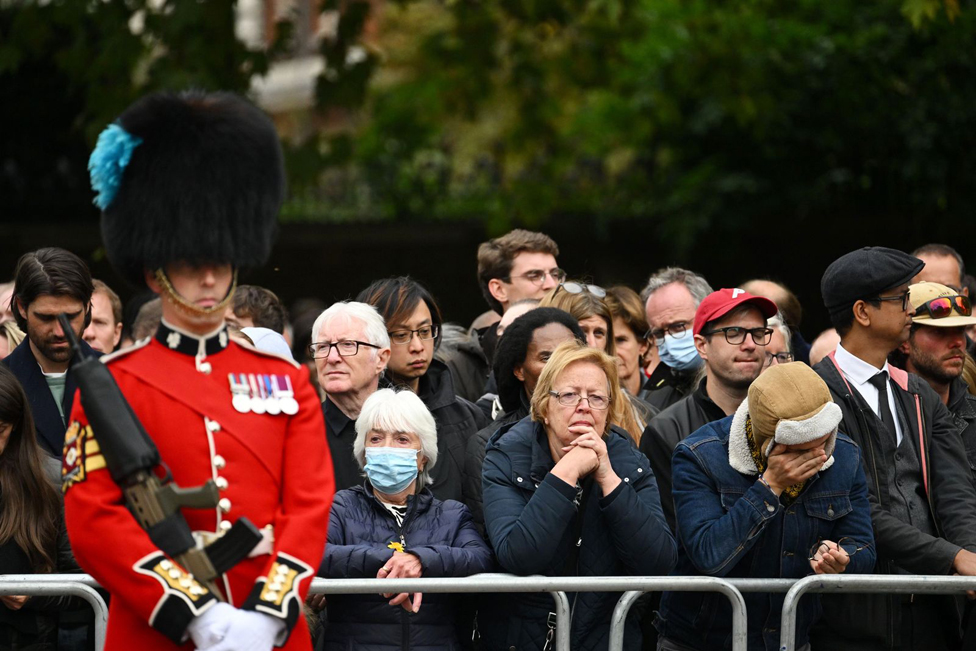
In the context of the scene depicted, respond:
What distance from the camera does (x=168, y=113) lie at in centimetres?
356

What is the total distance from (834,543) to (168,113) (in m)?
2.57

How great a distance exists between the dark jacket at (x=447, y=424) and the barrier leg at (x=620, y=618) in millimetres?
944

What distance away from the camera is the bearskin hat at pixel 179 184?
11.5 ft

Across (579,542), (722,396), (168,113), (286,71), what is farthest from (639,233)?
(286,71)

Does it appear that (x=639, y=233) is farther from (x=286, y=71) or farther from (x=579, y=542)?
(x=286, y=71)

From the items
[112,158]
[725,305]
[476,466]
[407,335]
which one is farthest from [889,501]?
[112,158]

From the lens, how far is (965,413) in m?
5.75

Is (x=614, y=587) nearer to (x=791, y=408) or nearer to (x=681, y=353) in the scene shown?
(x=791, y=408)

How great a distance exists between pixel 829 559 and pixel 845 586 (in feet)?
0.34

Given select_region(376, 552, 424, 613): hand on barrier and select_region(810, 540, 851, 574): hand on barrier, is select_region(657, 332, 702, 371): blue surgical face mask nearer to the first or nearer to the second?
select_region(810, 540, 851, 574): hand on barrier

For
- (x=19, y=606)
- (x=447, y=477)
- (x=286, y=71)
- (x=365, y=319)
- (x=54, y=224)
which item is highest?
(x=286, y=71)

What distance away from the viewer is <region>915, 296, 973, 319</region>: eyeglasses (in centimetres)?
580

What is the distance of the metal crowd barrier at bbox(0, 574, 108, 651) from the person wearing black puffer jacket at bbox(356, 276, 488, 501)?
56.2 inches

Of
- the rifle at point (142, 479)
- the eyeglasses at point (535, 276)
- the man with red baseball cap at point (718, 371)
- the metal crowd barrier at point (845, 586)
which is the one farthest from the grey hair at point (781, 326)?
the rifle at point (142, 479)
